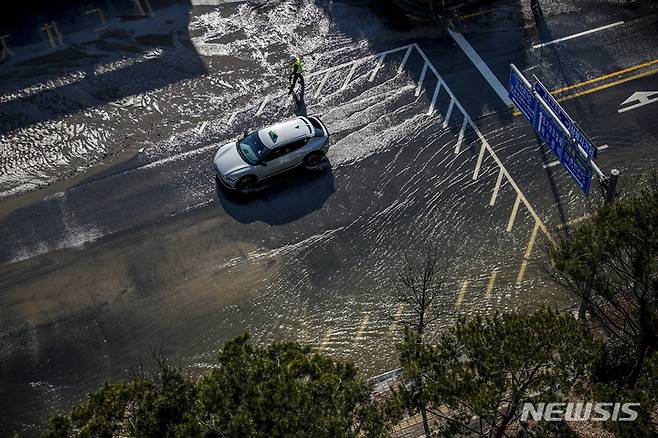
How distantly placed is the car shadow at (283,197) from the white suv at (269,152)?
383 mm

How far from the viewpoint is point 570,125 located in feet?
65.8

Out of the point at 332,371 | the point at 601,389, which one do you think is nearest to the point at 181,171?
the point at 332,371

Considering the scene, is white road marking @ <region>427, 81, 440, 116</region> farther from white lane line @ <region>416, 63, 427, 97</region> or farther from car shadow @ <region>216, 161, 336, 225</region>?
car shadow @ <region>216, 161, 336, 225</region>

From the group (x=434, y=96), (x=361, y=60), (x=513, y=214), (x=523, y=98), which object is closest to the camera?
(x=523, y=98)

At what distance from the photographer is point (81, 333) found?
2252cm

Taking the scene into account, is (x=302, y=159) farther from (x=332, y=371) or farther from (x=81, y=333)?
(x=332, y=371)

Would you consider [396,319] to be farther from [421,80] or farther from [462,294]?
[421,80]

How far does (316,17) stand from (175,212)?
12.5 metres

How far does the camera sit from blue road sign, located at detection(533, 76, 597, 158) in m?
19.2

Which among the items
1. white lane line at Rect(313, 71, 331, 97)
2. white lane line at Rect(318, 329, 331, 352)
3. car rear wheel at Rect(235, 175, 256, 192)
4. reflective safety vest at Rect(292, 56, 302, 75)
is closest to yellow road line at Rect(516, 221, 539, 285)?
white lane line at Rect(318, 329, 331, 352)

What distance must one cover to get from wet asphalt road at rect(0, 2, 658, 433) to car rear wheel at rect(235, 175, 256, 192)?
43 centimetres

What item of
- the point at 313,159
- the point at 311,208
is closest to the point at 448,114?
the point at 313,159

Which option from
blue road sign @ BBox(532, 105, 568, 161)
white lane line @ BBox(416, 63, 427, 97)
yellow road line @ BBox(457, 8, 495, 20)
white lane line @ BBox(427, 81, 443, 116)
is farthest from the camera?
yellow road line @ BBox(457, 8, 495, 20)

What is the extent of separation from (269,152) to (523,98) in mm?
8785
